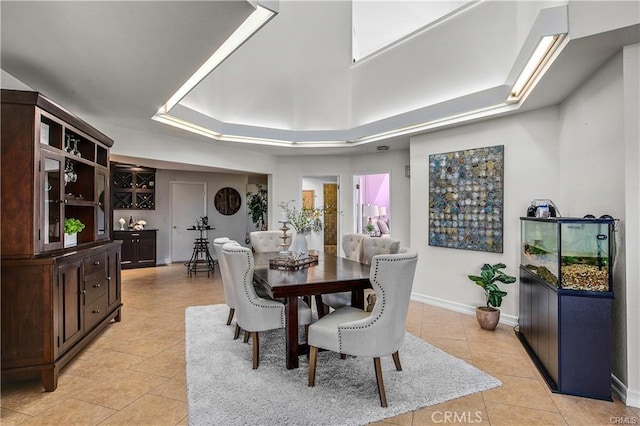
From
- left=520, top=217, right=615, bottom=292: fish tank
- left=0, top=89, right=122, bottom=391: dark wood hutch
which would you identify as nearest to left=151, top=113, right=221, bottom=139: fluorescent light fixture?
left=0, top=89, right=122, bottom=391: dark wood hutch

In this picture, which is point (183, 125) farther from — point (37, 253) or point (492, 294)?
point (492, 294)

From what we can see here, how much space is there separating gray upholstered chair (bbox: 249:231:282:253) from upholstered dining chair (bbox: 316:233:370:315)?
1033mm

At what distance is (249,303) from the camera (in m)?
2.72

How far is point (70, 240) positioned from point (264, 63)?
12.8 feet

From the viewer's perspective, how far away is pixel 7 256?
2311mm

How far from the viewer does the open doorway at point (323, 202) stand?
711 cm

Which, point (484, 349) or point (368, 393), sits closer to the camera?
point (368, 393)

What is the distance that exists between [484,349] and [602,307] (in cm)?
112

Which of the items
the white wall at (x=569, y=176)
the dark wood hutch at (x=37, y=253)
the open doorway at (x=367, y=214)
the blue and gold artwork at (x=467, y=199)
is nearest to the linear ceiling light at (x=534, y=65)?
the white wall at (x=569, y=176)

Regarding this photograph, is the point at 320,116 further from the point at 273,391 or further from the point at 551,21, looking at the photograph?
the point at 273,391

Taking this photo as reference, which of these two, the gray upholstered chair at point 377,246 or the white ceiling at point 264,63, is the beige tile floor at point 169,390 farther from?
the white ceiling at point 264,63

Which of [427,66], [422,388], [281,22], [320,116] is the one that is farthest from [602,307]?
[281,22]

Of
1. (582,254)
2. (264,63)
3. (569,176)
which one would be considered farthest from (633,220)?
(264,63)

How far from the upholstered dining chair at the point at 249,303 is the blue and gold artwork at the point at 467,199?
2.71 m
